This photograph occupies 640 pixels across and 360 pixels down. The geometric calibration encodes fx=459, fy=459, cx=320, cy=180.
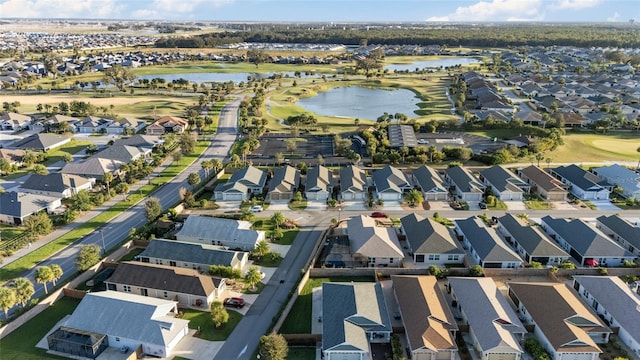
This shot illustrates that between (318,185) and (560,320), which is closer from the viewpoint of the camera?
(560,320)

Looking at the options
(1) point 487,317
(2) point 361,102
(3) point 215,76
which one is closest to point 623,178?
(1) point 487,317

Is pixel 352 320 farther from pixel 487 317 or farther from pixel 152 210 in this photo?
pixel 152 210

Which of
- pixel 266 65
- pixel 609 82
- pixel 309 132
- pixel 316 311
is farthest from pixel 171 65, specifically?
pixel 316 311

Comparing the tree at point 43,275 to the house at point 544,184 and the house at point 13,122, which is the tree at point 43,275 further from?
the house at point 13,122

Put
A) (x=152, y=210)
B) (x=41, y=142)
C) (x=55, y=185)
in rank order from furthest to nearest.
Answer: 1. (x=41, y=142)
2. (x=55, y=185)
3. (x=152, y=210)

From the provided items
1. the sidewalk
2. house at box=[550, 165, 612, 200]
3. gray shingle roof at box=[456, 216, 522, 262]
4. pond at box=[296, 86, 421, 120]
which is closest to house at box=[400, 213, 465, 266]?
gray shingle roof at box=[456, 216, 522, 262]

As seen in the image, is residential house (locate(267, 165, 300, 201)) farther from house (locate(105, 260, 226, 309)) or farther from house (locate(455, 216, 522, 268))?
house (locate(455, 216, 522, 268))
